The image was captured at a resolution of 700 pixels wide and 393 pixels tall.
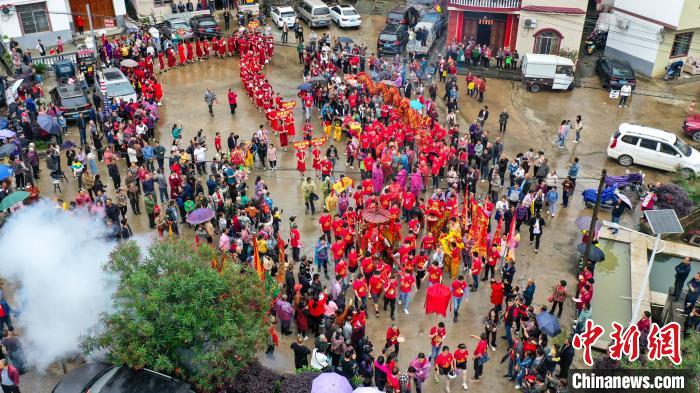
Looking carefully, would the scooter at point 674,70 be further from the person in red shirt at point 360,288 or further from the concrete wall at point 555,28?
the person in red shirt at point 360,288

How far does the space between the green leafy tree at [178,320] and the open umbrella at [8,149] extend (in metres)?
10.3

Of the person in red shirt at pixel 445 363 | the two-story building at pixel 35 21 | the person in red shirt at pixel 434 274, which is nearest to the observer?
the person in red shirt at pixel 445 363

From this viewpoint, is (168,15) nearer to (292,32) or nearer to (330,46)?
(292,32)

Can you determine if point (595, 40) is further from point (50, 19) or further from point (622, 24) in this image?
point (50, 19)

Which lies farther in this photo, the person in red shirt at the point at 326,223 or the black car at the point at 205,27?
the black car at the point at 205,27

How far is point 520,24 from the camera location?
31.8 meters

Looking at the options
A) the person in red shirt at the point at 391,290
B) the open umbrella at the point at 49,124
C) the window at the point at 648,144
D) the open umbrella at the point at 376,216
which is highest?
the open umbrella at the point at 49,124

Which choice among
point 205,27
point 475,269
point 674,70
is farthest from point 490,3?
point 475,269

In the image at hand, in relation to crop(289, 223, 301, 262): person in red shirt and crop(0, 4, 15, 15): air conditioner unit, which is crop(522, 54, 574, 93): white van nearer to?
crop(289, 223, 301, 262): person in red shirt

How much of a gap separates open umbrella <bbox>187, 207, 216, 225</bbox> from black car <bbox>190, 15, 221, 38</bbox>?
1959 centimetres

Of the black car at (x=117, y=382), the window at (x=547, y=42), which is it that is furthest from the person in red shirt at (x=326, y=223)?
the window at (x=547, y=42)

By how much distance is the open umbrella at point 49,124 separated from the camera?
22.3 m

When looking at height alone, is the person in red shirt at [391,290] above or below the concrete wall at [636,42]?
below

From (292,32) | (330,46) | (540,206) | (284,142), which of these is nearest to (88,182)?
(284,142)
